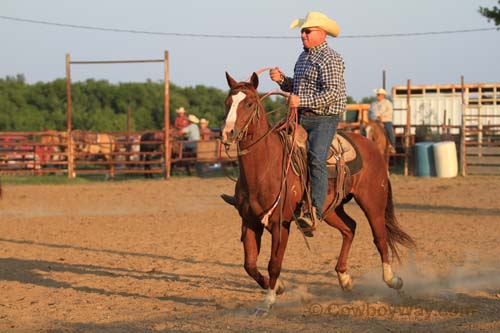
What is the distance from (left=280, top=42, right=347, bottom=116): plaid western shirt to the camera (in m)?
6.92

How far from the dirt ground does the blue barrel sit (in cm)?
544

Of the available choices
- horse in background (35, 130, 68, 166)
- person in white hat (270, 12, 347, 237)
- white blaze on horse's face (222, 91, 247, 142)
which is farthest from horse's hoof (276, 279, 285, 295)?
horse in background (35, 130, 68, 166)

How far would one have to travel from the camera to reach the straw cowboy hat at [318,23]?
703 cm

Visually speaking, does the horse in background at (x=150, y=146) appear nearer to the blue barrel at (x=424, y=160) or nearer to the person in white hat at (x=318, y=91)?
the blue barrel at (x=424, y=160)

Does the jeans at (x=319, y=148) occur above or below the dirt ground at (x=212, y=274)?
above

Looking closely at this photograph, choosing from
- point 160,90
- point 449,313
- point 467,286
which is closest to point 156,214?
point 467,286

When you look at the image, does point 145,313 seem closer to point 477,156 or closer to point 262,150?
point 262,150

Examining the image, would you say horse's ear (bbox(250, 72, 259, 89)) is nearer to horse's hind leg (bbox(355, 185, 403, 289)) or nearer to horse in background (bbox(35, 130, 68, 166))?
horse's hind leg (bbox(355, 185, 403, 289))

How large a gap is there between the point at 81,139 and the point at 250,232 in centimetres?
1865

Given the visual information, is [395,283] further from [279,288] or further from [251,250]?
[251,250]

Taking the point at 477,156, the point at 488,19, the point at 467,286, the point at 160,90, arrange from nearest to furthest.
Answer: the point at 467,286 < the point at 477,156 < the point at 488,19 < the point at 160,90

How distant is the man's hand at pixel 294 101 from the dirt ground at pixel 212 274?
1639mm

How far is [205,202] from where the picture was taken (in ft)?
53.8

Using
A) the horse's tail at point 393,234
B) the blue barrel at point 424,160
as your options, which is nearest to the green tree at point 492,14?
the blue barrel at point 424,160
